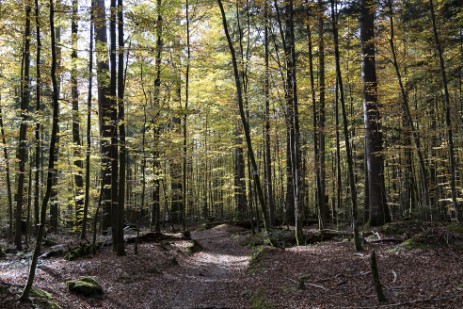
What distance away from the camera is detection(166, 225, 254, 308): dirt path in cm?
859

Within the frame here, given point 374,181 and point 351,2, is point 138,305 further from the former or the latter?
point 351,2

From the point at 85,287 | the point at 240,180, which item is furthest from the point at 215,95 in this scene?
the point at 85,287

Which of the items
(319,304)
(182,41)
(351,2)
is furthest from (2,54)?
(319,304)

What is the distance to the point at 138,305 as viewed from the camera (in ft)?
27.4

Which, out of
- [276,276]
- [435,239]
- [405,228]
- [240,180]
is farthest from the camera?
[240,180]

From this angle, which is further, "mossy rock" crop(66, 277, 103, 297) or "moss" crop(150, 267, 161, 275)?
"moss" crop(150, 267, 161, 275)

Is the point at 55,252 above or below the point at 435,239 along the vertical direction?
below

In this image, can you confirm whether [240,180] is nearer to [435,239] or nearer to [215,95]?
[215,95]

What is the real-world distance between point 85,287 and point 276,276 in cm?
483

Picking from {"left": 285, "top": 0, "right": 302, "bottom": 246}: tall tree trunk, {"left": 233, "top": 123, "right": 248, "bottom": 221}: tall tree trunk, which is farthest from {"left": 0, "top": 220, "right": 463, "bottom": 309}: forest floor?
{"left": 233, "top": 123, "right": 248, "bottom": 221}: tall tree trunk

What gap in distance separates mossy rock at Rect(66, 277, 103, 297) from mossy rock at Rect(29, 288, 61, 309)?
95 cm

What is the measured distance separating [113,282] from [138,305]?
151cm

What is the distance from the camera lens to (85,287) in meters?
8.05

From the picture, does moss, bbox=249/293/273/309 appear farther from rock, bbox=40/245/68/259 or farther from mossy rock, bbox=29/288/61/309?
rock, bbox=40/245/68/259
